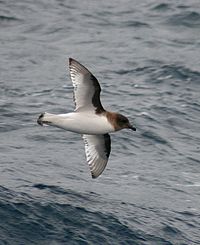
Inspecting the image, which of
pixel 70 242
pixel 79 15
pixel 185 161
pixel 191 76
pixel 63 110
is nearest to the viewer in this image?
pixel 70 242

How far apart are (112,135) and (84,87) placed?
5149 mm

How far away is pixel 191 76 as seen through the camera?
23469 millimetres

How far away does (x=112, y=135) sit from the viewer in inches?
786

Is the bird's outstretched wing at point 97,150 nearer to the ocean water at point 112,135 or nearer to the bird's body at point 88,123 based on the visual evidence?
the ocean water at point 112,135

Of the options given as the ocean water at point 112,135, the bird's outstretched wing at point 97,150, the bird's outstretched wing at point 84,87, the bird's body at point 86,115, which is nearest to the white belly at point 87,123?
the bird's body at point 86,115

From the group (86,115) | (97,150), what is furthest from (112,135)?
(86,115)

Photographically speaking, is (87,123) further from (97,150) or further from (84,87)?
(97,150)

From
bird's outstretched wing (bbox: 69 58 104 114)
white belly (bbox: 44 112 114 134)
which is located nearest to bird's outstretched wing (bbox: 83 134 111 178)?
white belly (bbox: 44 112 114 134)

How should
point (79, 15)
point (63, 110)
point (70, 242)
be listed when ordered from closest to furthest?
point (70, 242)
point (63, 110)
point (79, 15)

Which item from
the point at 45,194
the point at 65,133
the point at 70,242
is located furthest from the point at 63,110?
the point at 70,242

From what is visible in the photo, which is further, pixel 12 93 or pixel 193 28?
pixel 193 28

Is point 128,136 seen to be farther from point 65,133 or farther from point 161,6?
point 161,6

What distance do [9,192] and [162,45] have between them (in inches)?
418

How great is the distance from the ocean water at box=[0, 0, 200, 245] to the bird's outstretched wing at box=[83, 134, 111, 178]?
750 millimetres
